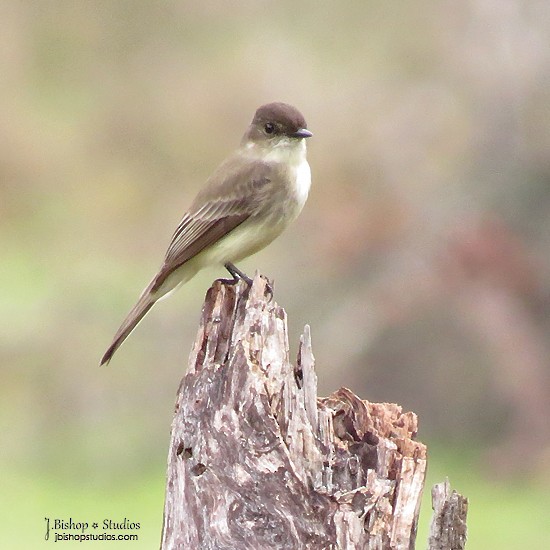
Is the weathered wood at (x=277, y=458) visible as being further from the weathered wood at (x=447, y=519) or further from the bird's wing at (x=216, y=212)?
the bird's wing at (x=216, y=212)

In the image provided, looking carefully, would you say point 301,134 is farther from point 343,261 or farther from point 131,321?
point 343,261

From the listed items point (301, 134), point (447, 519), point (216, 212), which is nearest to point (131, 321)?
point (216, 212)

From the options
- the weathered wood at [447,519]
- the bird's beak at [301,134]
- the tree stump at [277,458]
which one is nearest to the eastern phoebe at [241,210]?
the bird's beak at [301,134]

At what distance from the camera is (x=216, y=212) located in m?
6.63

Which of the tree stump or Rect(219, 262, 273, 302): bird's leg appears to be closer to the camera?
the tree stump

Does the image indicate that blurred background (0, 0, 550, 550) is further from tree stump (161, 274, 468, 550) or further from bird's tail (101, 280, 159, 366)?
tree stump (161, 274, 468, 550)

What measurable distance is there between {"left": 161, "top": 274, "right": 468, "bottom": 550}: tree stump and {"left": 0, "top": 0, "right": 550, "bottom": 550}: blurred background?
11.9 feet

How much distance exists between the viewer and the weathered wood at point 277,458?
4723 millimetres

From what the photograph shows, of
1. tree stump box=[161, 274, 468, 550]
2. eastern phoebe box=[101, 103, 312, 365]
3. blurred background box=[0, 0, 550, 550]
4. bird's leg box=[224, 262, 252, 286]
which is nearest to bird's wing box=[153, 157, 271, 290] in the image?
eastern phoebe box=[101, 103, 312, 365]

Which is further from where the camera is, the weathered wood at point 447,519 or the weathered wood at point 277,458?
the weathered wood at point 447,519

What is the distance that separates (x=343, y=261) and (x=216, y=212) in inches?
246

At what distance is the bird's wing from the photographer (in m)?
6.55

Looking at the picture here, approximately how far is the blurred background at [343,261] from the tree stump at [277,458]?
362 centimetres

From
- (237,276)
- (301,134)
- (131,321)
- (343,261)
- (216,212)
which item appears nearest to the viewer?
(131,321)
